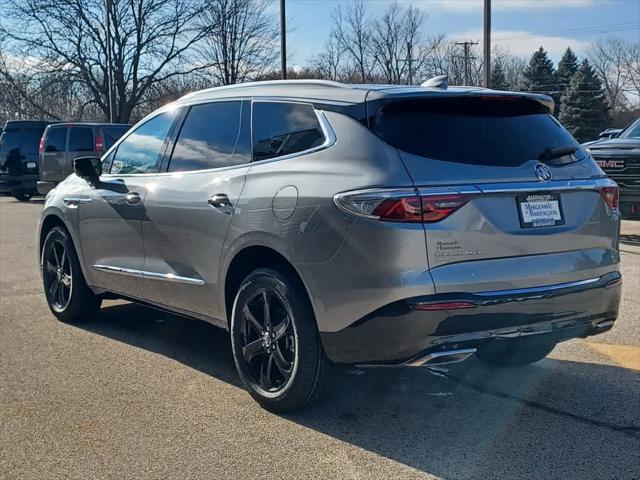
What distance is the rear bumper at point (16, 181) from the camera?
70.3ft

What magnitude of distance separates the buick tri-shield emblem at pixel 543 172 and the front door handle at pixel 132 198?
2805 mm

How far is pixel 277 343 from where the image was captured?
4.22 m

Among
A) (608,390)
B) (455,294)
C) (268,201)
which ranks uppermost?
(268,201)

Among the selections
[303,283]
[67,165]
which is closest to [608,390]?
[303,283]

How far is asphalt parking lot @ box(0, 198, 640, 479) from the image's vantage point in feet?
11.8

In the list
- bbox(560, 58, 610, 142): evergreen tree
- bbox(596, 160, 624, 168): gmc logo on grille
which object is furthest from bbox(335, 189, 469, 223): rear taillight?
bbox(560, 58, 610, 142): evergreen tree

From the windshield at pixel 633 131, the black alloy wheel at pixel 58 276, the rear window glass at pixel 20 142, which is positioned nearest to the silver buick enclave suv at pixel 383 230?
the black alloy wheel at pixel 58 276

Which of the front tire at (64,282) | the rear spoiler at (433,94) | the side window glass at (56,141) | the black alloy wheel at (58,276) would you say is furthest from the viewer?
the side window glass at (56,141)

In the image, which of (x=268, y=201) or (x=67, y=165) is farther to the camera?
(x=67, y=165)

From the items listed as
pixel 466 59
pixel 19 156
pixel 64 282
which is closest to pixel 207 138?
pixel 64 282

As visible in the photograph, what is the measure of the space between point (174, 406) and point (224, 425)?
446mm

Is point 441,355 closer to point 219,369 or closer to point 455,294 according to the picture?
point 455,294

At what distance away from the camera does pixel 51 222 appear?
6.64 m

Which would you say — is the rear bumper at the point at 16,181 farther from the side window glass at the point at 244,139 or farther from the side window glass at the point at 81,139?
the side window glass at the point at 244,139
